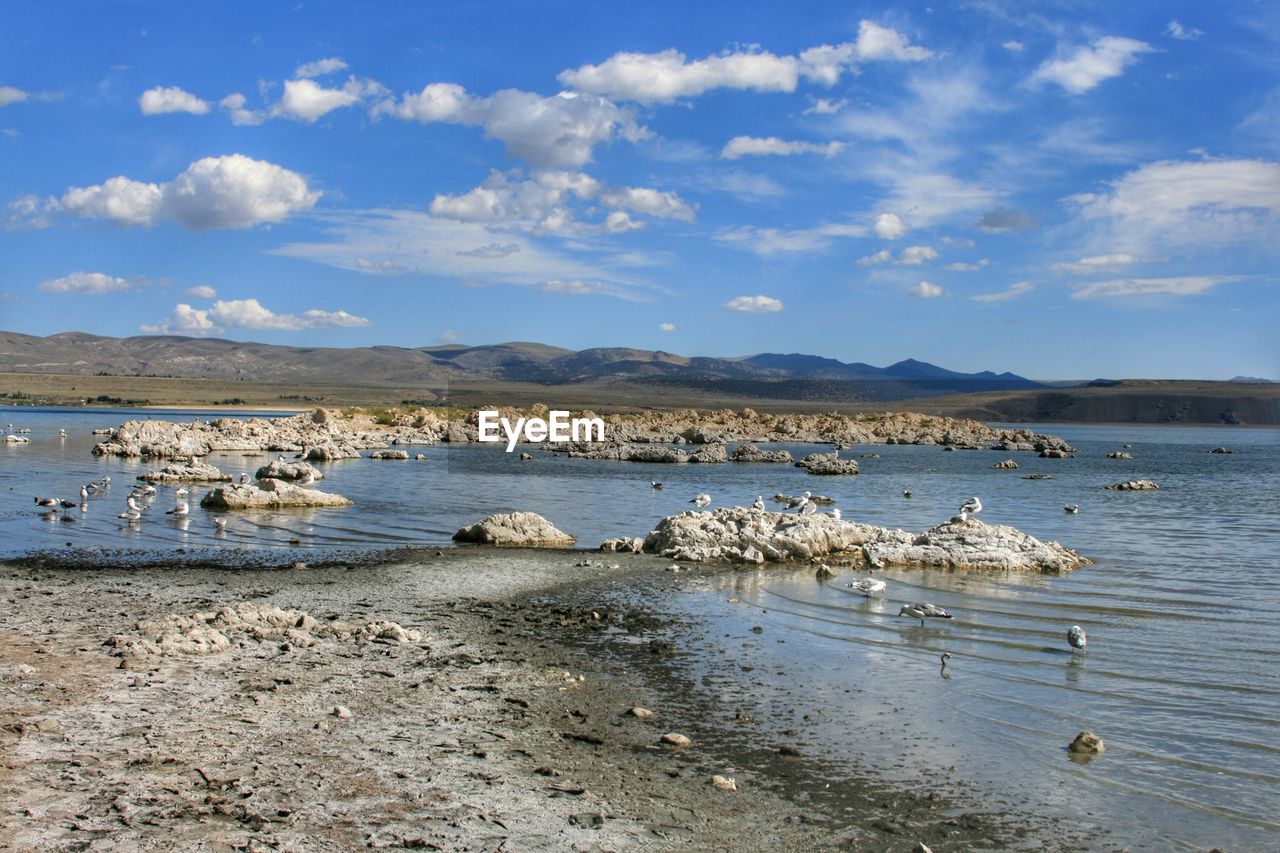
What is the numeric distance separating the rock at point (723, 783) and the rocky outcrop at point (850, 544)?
10561 millimetres

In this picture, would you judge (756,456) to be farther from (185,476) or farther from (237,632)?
(237,632)

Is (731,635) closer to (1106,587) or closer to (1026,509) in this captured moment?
(1106,587)

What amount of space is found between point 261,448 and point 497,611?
4251cm

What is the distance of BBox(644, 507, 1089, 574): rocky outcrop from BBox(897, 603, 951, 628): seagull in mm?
4356

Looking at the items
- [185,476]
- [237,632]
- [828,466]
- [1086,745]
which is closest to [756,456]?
[828,466]

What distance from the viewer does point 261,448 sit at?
166 ft

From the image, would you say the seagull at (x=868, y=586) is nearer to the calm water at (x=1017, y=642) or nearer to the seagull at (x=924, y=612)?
the calm water at (x=1017, y=642)

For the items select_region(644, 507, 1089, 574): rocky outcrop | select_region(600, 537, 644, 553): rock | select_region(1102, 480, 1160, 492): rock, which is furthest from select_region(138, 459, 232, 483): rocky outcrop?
select_region(1102, 480, 1160, 492): rock

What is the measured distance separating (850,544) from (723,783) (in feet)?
39.3

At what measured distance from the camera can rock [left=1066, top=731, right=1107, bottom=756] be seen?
24.3 feet

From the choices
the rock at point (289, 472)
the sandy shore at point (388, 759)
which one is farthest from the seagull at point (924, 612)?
the rock at point (289, 472)

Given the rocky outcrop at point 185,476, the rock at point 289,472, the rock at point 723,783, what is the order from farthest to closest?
the rocky outcrop at point 185,476 → the rock at point 289,472 → the rock at point 723,783

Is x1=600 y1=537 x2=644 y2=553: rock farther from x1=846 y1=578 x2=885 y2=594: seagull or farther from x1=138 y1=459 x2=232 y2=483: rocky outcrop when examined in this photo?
x1=138 y1=459 x2=232 y2=483: rocky outcrop

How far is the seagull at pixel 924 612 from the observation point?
1218cm
